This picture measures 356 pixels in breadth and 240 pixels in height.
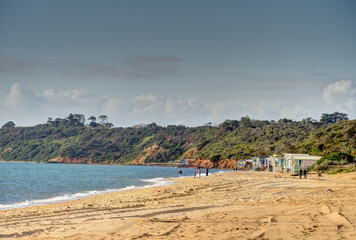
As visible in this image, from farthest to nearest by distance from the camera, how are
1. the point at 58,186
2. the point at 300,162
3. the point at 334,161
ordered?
the point at 300,162 < the point at 334,161 < the point at 58,186

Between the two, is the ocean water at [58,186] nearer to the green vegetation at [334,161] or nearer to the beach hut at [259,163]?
the green vegetation at [334,161]

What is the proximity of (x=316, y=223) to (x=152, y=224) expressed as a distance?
16.5ft

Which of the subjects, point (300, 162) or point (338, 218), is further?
point (300, 162)

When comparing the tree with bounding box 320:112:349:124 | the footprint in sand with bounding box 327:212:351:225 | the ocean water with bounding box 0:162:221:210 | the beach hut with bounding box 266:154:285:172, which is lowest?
the ocean water with bounding box 0:162:221:210

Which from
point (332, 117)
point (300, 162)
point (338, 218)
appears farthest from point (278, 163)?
point (332, 117)

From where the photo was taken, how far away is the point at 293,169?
64.6m

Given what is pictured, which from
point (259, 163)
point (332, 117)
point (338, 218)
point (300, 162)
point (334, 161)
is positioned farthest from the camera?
point (332, 117)

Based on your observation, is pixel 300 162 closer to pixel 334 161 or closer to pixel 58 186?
pixel 334 161

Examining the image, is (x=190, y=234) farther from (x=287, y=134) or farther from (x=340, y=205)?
(x=287, y=134)

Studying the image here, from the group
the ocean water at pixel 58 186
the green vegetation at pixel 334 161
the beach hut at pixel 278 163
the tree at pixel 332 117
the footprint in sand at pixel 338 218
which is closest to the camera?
the footprint in sand at pixel 338 218

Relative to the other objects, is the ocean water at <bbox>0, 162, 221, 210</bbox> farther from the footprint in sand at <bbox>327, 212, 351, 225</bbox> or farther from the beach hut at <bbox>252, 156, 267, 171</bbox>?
the beach hut at <bbox>252, 156, 267, 171</bbox>

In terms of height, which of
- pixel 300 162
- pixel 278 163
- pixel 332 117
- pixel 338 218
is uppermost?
pixel 332 117

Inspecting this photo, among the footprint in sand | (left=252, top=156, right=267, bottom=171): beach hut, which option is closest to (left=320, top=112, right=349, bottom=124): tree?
(left=252, top=156, right=267, bottom=171): beach hut

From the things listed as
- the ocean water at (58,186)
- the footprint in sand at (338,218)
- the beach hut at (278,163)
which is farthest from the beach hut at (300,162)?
the footprint in sand at (338,218)
